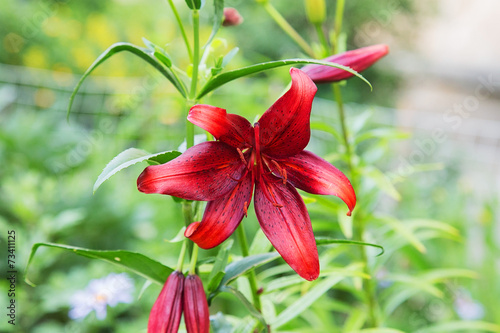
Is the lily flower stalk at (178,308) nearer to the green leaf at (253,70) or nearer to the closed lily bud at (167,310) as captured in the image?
the closed lily bud at (167,310)

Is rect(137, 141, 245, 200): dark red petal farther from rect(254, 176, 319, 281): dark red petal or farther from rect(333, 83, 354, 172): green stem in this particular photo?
rect(333, 83, 354, 172): green stem

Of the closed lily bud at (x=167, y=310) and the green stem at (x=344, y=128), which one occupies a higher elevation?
the green stem at (x=344, y=128)

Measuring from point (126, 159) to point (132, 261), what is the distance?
12 centimetres

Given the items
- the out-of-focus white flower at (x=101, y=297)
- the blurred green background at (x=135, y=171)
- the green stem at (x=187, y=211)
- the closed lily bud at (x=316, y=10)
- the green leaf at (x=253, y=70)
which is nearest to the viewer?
the green leaf at (x=253, y=70)

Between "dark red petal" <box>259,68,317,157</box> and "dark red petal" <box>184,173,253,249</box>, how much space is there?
0.15ft

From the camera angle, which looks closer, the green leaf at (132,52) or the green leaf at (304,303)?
the green leaf at (132,52)

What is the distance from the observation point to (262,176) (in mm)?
472

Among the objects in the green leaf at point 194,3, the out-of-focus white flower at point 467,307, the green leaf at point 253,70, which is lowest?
the out-of-focus white flower at point 467,307

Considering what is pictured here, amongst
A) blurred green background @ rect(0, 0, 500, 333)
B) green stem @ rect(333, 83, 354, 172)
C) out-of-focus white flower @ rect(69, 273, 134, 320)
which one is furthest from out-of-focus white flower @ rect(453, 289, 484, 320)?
out-of-focus white flower @ rect(69, 273, 134, 320)

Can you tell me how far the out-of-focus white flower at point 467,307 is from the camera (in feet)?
4.75

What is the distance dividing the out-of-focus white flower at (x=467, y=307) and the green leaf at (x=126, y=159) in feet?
4.33

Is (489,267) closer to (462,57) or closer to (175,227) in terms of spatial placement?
(175,227)

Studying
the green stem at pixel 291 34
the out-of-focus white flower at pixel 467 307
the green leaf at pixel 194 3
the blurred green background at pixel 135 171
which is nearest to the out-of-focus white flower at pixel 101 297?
the blurred green background at pixel 135 171

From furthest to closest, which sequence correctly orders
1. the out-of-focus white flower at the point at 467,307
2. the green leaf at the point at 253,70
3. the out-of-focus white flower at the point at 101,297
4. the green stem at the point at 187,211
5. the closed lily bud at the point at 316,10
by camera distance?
1. the out-of-focus white flower at the point at 467,307
2. the out-of-focus white flower at the point at 101,297
3. the closed lily bud at the point at 316,10
4. the green stem at the point at 187,211
5. the green leaf at the point at 253,70
